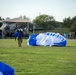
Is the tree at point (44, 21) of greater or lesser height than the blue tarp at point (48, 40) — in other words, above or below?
above

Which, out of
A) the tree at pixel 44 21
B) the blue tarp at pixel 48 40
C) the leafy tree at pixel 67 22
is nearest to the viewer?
the blue tarp at pixel 48 40

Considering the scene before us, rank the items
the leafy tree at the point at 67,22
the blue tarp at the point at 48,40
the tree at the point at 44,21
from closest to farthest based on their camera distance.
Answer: the blue tarp at the point at 48,40 < the leafy tree at the point at 67,22 < the tree at the point at 44,21

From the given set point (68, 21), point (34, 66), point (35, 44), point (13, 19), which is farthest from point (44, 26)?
point (34, 66)

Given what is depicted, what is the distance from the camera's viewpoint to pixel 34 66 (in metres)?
13.1

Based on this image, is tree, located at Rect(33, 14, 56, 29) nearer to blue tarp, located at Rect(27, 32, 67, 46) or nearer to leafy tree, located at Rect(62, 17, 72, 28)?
leafy tree, located at Rect(62, 17, 72, 28)

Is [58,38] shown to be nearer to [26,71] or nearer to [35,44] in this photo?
[35,44]

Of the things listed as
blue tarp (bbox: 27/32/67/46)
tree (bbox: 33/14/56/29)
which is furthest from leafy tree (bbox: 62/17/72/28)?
blue tarp (bbox: 27/32/67/46)

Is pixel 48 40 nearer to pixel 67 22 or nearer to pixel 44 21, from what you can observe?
pixel 67 22

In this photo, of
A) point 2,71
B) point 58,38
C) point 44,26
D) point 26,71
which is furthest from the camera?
point 44,26

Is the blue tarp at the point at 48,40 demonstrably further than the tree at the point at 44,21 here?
No

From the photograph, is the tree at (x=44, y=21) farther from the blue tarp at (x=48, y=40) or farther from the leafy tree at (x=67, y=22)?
the blue tarp at (x=48, y=40)

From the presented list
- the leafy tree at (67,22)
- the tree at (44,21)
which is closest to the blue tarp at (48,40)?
the leafy tree at (67,22)

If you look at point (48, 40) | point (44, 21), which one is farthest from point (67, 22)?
point (48, 40)

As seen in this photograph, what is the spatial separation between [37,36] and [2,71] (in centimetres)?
2339
